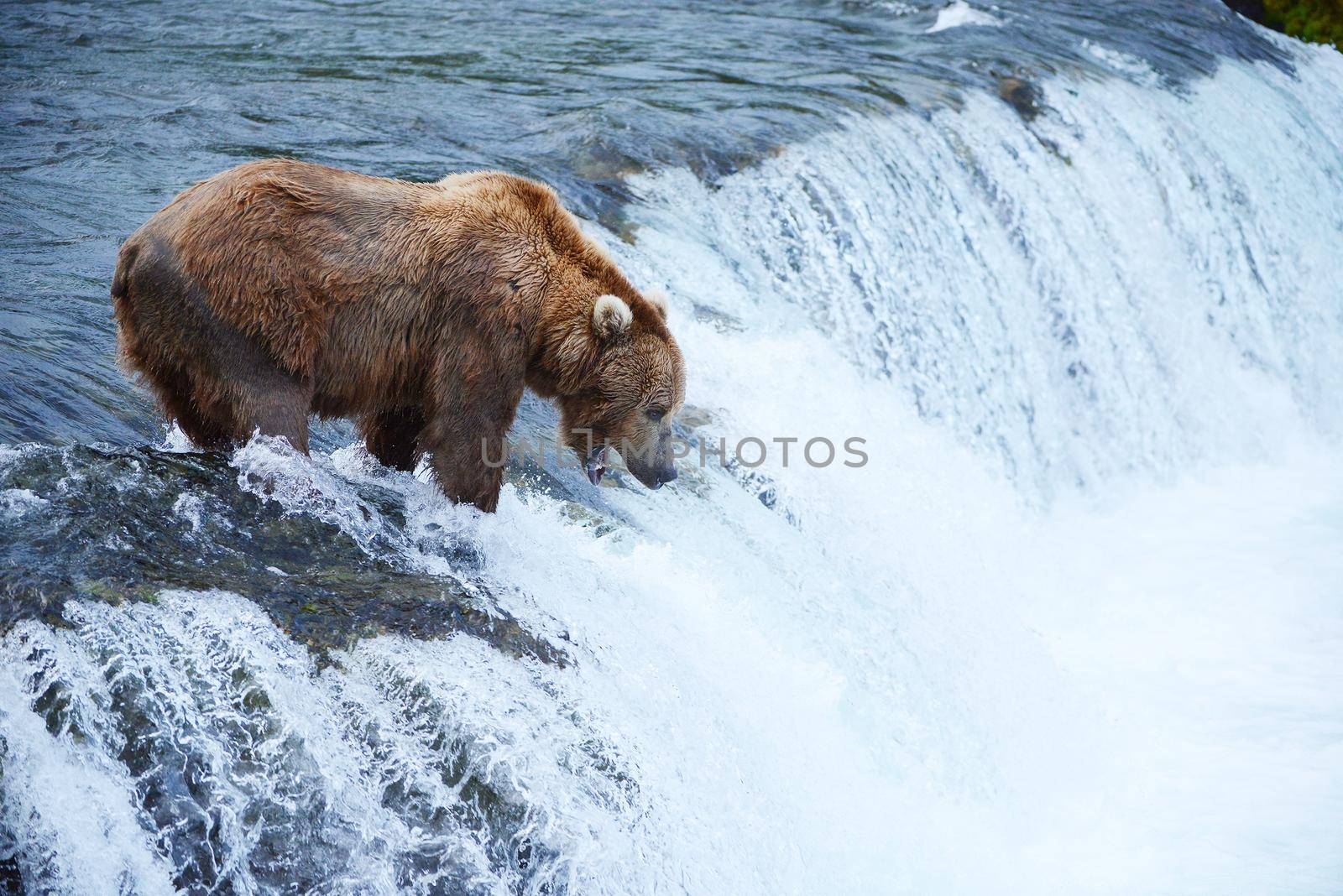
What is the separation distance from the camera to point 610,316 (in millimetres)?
4488

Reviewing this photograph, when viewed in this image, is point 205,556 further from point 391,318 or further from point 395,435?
point 395,435

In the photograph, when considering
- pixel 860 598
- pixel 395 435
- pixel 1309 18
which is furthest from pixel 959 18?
pixel 395 435

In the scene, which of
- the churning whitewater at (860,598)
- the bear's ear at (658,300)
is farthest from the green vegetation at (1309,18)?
the bear's ear at (658,300)

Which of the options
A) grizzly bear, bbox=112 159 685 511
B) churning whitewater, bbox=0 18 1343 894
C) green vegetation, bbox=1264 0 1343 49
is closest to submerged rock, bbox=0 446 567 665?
churning whitewater, bbox=0 18 1343 894

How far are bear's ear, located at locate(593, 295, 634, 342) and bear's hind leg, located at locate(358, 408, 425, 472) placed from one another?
74cm

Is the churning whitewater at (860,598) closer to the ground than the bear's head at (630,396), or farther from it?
closer to the ground

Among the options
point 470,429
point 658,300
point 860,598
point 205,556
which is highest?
point 658,300

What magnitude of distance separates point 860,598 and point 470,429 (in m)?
2.55

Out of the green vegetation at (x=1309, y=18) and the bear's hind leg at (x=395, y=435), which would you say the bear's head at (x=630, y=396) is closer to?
the bear's hind leg at (x=395, y=435)

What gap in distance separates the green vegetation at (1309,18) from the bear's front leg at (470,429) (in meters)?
14.8

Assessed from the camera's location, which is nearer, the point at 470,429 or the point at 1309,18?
the point at 470,429

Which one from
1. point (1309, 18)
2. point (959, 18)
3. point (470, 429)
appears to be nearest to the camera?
point (470, 429)

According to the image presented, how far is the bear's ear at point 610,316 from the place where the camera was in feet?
14.6

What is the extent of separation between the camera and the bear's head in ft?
15.3
